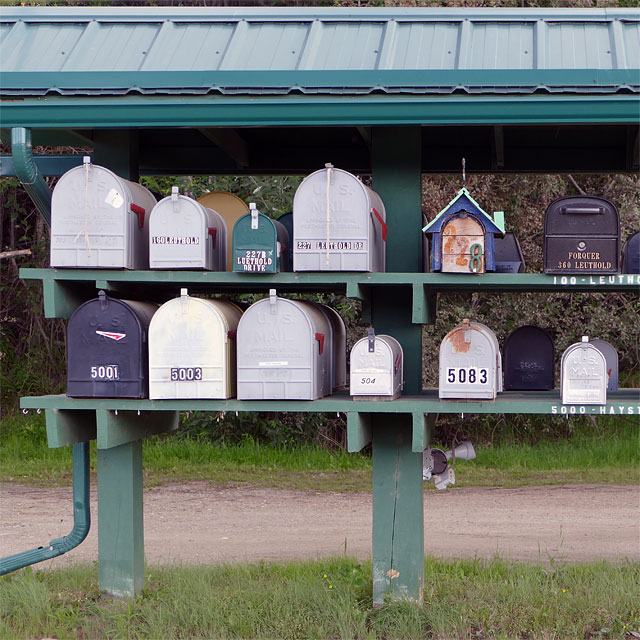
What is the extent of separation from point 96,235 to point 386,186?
53.2 inches

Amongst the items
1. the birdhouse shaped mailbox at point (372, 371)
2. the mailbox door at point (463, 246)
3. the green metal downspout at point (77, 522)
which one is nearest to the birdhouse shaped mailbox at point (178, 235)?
the birdhouse shaped mailbox at point (372, 371)

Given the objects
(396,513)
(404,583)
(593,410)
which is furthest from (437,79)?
(404,583)

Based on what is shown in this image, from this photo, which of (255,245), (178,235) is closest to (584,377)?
(255,245)

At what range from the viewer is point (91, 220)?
3676 mm

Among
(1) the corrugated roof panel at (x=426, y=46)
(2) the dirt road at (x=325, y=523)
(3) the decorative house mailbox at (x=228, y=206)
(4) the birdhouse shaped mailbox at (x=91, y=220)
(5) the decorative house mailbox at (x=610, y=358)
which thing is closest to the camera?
(4) the birdhouse shaped mailbox at (x=91, y=220)

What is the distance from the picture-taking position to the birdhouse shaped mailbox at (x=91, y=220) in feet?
12.0

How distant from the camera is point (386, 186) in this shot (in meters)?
4.04

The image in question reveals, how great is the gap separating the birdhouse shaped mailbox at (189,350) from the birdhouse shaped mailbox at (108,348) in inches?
3.3

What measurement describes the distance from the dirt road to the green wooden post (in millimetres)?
1180

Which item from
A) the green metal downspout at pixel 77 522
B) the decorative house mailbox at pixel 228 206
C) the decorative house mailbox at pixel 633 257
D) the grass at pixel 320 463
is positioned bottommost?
the grass at pixel 320 463

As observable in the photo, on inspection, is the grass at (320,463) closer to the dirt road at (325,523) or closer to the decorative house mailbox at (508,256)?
the dirt road at (325,523)

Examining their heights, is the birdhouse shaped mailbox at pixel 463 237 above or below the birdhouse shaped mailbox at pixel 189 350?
above

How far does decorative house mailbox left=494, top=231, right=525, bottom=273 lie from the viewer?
13.0 ft

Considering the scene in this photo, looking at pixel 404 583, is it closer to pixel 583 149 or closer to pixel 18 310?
pixel 583 149
